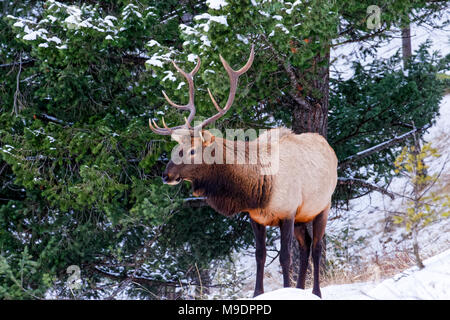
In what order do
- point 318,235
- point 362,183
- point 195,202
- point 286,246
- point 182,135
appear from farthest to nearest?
point 195,202
point 362,183
point 318,235
point 182,135
point 286,246

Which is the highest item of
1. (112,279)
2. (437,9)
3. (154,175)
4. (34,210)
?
(437,9)

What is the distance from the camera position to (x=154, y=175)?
9.99 m

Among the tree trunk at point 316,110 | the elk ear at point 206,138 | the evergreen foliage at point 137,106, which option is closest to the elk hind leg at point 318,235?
the elk ear at point 206,138

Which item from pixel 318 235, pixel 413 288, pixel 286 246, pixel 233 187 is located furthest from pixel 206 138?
pixel 413 288

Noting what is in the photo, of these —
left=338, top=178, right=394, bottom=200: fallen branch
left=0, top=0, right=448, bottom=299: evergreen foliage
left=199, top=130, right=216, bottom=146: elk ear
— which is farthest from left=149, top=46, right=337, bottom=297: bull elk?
left=338, top=178, right=394, bottom=200: fallen branch

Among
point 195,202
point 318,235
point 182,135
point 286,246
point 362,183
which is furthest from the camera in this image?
point 195,202

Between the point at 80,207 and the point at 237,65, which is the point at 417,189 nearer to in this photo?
the point at 237,65

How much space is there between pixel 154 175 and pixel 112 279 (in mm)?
2708

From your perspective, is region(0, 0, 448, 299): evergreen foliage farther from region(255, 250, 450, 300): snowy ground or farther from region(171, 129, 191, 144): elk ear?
region(255, 250, 450, 300): snowy ground

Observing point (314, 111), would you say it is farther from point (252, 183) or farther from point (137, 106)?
point (252, 183)

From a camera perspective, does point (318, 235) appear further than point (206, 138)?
Yes

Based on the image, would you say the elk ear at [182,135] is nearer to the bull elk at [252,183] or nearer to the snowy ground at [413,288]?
the bull elk at [252,183]

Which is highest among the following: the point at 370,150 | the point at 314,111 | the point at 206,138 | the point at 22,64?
the point at 22,64
